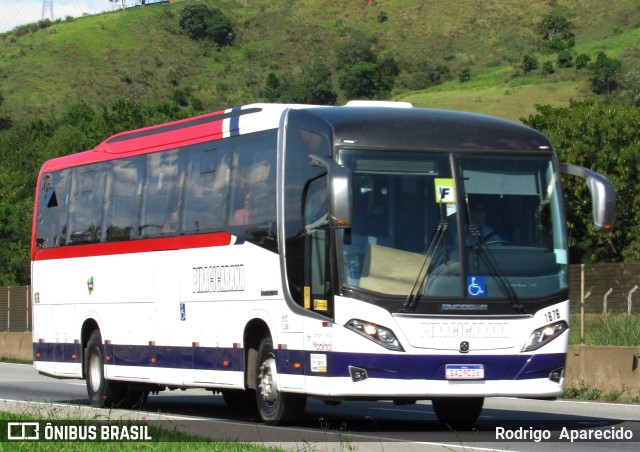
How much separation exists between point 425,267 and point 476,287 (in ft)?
1.95

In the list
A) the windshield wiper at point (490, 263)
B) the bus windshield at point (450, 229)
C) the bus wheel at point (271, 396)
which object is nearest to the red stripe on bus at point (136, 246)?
the bus wheel at point (271, 396)

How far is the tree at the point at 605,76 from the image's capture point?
130375 millimetres

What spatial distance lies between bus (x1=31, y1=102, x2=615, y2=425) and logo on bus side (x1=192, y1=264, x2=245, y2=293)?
0.03 metres

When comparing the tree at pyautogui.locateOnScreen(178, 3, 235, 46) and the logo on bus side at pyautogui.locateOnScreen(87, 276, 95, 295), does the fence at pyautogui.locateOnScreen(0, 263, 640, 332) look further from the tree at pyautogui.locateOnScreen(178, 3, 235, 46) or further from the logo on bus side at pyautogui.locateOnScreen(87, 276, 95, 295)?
the tree at pyautogui.locateOnScreen(178, 3, 235, 46)

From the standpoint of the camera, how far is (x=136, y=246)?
1948 centimetres

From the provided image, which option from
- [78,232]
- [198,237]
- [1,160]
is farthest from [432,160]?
[1,160]

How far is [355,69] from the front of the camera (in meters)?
163

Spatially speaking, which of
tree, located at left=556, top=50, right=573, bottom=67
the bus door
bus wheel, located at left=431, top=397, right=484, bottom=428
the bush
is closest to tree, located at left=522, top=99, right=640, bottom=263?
bus wheel, located at left=431, top=397, right=484, bottom=428

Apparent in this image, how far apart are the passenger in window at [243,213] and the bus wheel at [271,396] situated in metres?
1.47

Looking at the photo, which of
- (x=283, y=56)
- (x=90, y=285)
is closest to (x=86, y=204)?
(x=90, y=285)

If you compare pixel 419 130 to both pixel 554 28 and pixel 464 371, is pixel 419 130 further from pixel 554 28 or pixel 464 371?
pixel 554 28

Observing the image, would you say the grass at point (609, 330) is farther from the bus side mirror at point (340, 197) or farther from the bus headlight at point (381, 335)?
the bus side mirror at point (340, 197)

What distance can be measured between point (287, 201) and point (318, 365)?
1991mm

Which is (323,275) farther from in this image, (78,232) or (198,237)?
(78,232)
